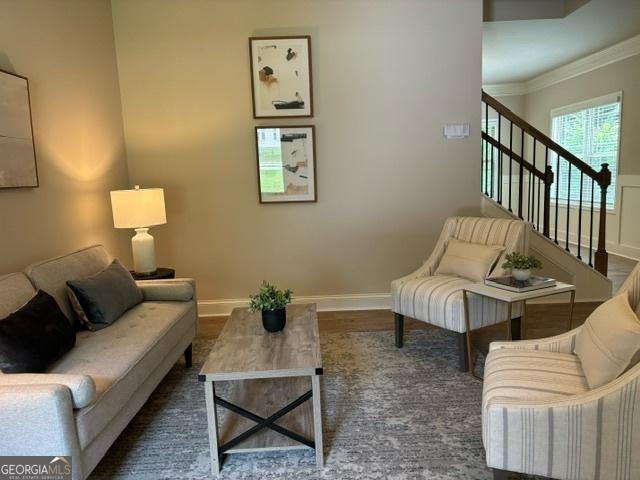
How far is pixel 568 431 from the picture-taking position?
4.56 feet

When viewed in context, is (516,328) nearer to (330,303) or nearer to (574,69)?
(330,303)

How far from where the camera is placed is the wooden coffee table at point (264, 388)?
6.00 feet

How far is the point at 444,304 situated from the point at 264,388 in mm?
1188

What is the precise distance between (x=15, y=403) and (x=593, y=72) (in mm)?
7263

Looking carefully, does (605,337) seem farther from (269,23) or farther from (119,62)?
(119,62)

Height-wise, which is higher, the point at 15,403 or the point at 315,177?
the point at 315,177

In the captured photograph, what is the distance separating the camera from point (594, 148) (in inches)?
247

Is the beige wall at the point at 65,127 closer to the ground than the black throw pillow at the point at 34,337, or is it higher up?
Answer: higher up

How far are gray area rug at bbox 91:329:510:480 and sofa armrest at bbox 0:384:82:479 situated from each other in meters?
0.51

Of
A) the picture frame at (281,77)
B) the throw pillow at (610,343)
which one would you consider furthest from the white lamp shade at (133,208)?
the throw pillow at (610,343)

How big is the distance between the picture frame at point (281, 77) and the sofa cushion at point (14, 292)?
222 centimetres

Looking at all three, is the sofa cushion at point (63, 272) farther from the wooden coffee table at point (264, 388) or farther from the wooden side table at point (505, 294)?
the wooden side table at point (505, 294)

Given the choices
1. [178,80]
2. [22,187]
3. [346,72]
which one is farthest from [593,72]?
[22,187]

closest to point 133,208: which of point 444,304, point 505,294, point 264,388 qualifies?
point 264,388
